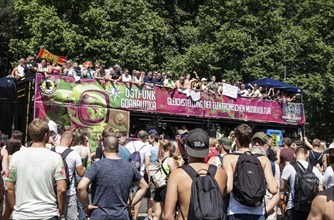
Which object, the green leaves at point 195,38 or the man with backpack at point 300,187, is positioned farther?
the green leaves at point 195,38

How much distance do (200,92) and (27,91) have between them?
7733mm

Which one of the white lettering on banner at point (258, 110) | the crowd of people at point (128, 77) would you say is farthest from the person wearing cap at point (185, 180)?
the white lettering on banner at point (258, 110)

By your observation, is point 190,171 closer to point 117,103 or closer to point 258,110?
point 117,103

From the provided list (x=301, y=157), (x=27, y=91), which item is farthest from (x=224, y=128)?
(x=301, y=157)

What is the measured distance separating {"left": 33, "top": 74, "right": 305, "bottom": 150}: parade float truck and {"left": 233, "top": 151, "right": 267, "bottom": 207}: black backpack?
43.7 feet

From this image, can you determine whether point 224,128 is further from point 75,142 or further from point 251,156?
point 251,156

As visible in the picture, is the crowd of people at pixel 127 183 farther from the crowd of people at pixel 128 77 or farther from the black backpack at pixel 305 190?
the crowd of people at pixel 128 77

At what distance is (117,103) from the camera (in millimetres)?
20484

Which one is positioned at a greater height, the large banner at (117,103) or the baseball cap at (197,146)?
the large banner at (117,103)

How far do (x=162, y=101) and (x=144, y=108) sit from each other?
0.93 meters

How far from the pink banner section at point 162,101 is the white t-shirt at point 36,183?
13020 mm

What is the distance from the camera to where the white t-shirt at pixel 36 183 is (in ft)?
17.4

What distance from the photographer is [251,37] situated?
117 feet

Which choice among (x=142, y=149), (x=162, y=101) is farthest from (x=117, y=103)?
(x=142, y=149)
